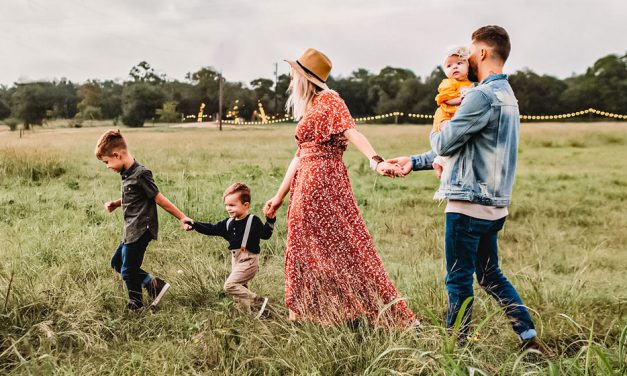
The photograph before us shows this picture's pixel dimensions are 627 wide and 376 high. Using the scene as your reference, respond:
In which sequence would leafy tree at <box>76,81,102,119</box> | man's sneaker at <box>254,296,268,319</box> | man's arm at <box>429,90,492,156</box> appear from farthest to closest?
leafy tree at <box>76,81,102,119</box>, man's sneaker at <box>254,296,268,319</box>, man's arm at <box>429,90,492,156</box>

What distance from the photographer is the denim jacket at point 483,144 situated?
3.01 meters

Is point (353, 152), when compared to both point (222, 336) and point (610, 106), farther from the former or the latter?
point (610, 106)

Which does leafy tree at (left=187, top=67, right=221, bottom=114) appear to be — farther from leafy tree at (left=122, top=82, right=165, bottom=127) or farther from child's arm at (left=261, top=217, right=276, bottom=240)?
child's arm at (left=261, top=217, right=276, bottom=240)

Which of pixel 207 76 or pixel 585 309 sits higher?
pixel 207 76

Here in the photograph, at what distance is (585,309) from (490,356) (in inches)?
57.8

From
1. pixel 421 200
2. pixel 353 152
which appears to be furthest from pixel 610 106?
pixel 421 200

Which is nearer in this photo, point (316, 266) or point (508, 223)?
point (316, 266)

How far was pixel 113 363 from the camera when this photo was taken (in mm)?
3289

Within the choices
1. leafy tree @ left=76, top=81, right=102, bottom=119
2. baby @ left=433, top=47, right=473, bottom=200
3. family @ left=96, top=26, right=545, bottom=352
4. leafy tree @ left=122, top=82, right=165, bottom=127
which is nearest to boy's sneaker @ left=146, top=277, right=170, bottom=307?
family @ left=96, top=26, right=545, bottom=352

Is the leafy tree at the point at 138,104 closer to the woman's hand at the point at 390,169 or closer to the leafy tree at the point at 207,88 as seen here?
the leafy tree at the point at 207,88

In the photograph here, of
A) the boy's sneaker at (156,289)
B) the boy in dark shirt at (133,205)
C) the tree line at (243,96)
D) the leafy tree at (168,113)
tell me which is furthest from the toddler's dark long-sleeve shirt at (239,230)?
the leafy tree at (168,113)

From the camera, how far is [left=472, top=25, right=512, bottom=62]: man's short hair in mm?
3072

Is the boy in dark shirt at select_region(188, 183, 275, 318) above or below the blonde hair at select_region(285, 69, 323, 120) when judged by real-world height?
below

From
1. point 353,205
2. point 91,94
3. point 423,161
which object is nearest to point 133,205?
point 353,205
